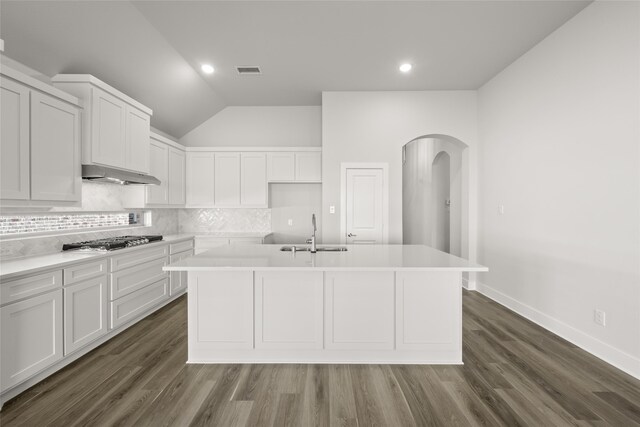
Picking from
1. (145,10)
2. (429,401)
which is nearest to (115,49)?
(145,10)

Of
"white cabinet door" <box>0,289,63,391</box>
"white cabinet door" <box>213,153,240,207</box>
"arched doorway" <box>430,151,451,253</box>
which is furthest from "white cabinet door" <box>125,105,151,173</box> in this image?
"arched doorway" <box>430,151,451,253</box>

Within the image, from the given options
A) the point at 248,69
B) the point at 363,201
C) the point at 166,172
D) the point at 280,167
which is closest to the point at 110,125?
the point at 166,172

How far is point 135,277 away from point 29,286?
4.04 ft

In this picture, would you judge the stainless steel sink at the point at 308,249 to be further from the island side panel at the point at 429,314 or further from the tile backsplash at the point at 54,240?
the tile backsplash at the point at 54,240

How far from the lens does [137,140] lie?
12.0 feet

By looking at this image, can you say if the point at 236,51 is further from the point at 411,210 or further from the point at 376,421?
the point at 411,210

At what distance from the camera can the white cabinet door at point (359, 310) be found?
2543mm

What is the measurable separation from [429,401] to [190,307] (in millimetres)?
1969

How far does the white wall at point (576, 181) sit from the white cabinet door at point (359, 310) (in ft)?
6.30

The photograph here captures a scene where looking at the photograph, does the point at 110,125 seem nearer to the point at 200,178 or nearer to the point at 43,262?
the point at 43,262

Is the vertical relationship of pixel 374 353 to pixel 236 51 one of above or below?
below

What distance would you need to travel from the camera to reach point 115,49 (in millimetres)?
3086

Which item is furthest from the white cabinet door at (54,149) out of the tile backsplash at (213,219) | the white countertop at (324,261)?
the tile backsplash at (213,219)

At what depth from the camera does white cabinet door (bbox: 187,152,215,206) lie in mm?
5145
